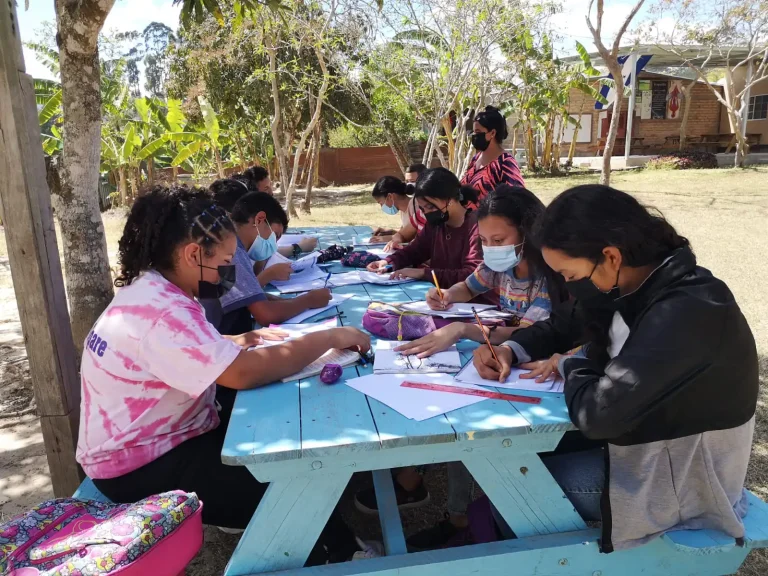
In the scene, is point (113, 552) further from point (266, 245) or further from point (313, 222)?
point (313, 222)

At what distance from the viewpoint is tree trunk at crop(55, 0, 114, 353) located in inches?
101

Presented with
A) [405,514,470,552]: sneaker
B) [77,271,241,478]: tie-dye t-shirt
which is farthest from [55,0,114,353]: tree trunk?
[405,514,470,552]: sneaker

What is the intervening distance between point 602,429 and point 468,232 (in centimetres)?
199

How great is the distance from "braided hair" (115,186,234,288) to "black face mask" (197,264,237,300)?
0.29 feet

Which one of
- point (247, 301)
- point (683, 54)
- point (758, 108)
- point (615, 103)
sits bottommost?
point (247, 301)

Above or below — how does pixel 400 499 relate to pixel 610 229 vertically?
below

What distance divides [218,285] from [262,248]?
1482 mm

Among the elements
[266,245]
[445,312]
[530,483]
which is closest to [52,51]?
[266,245]

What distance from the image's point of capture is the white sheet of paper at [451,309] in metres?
2.40

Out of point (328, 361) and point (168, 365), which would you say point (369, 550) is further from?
point (168, 365)

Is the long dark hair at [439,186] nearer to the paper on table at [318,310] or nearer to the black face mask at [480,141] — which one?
the paper on table at [318,310]

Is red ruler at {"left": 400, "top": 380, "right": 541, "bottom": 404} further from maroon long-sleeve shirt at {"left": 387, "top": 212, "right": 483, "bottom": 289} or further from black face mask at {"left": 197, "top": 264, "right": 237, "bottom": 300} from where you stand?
maroon long-sleeve shirt at {"left": 387, "top": 212, "right": 483, "bottom": 289}

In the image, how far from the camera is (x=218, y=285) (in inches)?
73.5

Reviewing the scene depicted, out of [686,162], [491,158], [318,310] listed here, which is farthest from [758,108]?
[318,310]
